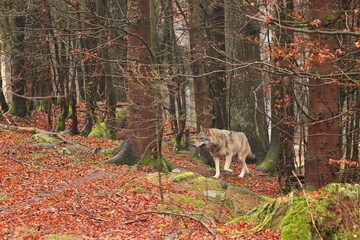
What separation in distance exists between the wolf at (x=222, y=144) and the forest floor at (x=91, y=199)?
0.62 metres

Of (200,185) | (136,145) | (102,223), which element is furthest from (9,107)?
(102,223)

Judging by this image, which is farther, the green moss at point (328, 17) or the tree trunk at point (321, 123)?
the tree trunk at point (321, 123)

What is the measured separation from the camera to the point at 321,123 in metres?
11.2

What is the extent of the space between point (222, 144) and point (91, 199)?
643 cm

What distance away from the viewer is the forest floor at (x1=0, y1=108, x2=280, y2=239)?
8.80m

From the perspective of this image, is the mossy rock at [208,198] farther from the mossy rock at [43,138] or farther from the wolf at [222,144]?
the mossy rock at [43,138]

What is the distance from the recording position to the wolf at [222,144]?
1638 centimetres

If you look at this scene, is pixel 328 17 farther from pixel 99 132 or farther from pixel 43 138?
pixel 99 132

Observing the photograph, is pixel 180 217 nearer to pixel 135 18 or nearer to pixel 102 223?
pixel 102 223

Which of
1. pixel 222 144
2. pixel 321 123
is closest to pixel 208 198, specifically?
pixel 321 123

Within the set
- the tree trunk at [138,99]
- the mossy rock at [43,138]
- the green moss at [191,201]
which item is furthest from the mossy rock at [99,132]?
the green moss at [191,201]

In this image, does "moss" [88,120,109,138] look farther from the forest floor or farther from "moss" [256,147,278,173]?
"moss" [256,147,278,173]

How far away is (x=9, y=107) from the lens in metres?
28.7

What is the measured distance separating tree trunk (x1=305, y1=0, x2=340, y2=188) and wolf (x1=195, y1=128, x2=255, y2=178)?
4.82 meters
